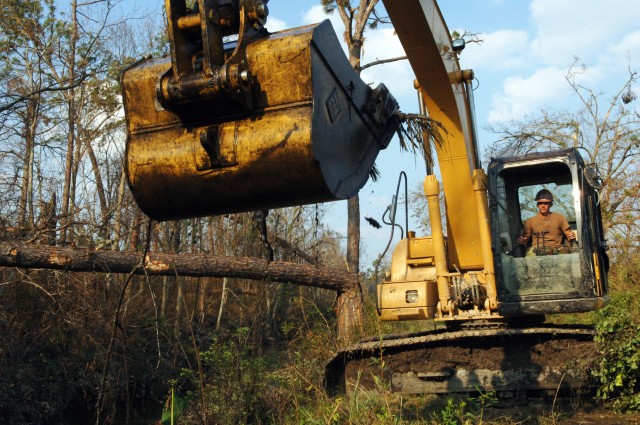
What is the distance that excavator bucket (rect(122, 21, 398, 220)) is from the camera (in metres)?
2.60

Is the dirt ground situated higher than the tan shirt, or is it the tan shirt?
the tan shirt

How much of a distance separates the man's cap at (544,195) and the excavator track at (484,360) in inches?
49.1

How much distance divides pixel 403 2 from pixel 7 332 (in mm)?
6268

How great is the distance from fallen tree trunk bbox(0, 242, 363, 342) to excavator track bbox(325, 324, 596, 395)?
1.63m

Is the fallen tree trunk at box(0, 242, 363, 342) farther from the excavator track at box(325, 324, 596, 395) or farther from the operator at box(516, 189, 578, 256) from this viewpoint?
the operator at box(516, 189, 578, 256)

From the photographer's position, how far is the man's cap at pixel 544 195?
23.4 feet

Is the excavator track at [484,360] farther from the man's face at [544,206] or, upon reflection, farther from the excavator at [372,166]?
the man's face at [544,206]

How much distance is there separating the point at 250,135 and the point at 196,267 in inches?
258

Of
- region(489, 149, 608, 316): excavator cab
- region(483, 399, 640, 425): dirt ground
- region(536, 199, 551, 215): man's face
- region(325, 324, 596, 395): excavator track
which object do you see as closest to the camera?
region(483, 399, 640, 425): dirt ground

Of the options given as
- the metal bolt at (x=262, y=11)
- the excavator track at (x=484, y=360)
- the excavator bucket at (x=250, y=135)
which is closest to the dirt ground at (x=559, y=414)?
the excavator track at (x=484, y=360)

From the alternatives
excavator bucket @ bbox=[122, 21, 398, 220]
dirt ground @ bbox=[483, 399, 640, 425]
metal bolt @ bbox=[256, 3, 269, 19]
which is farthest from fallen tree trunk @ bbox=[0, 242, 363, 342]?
metal bolt @ bbox=[256, 3, 269, 19]

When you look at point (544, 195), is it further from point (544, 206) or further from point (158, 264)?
point (158, 264)

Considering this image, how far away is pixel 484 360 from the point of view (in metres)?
7.25

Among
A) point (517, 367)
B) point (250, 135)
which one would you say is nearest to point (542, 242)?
point (517, 367)
